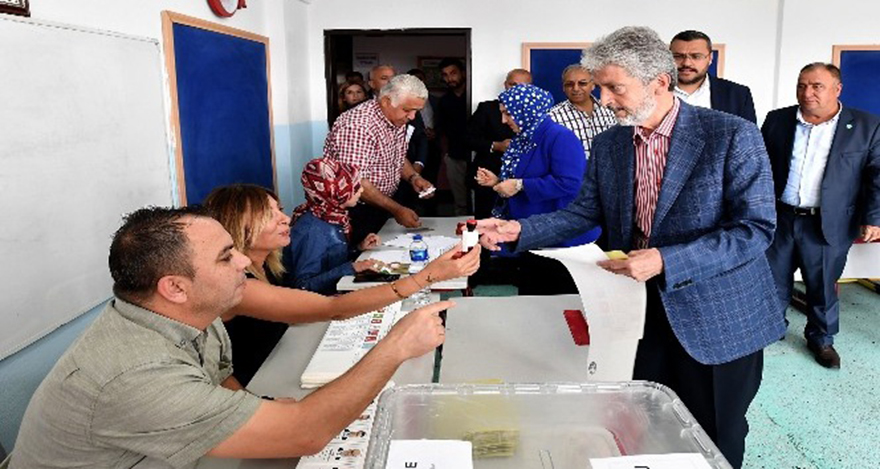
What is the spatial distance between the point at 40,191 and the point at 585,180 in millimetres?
1749

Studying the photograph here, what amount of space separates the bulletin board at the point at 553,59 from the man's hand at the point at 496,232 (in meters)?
3.81

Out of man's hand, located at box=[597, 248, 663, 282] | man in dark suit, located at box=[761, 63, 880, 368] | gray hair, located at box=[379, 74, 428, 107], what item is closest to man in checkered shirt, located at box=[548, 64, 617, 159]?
gray hair, located at box=[379, 74, 428, 107]

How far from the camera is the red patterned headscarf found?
301cm

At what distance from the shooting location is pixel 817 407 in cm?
318

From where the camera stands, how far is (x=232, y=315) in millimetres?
2070

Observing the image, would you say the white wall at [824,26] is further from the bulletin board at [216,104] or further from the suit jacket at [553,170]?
the bulletin board at [216,104]

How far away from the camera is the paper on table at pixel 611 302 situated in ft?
5.78

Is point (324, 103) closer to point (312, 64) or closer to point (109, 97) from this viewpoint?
point (312, 64)

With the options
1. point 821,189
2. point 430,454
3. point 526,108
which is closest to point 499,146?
point 526,108

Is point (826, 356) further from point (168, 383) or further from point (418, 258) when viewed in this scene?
point (168, 383)

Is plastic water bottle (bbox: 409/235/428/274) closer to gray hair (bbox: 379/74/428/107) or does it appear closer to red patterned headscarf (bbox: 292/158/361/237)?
red patterned headscarf (bbox: 292/158/361/237)

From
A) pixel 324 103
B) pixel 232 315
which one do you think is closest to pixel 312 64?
pixel 324 103

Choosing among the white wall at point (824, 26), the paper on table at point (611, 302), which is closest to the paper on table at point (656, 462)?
the paper on table at point (611, 302)

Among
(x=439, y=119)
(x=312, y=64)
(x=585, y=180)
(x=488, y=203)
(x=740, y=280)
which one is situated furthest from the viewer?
(x=439, y=119)
